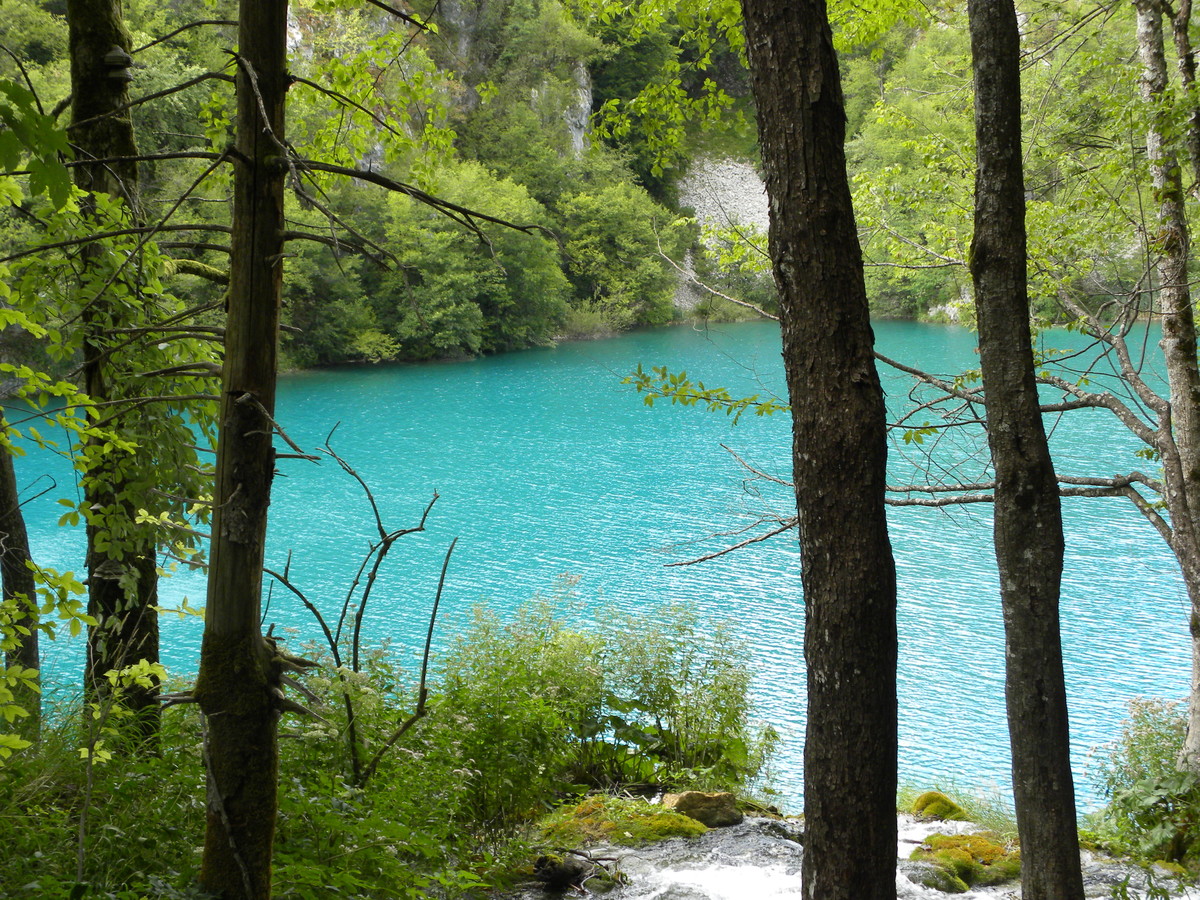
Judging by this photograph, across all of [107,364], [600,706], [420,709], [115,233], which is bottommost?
[600,706]

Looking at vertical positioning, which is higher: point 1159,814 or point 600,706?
point 600,706

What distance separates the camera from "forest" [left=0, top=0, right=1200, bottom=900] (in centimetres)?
215

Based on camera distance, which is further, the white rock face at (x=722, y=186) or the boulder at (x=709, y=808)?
the white rock face at (x=722, y=186)

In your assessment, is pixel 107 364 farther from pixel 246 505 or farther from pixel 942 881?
pixel 942 881

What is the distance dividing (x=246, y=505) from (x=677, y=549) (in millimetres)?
11422

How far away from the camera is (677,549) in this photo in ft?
43.5

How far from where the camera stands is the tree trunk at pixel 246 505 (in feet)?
6.80

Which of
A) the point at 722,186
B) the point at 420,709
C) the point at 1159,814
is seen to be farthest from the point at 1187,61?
the point at 722,186

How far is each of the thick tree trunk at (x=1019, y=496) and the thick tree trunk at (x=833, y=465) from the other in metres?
0.81

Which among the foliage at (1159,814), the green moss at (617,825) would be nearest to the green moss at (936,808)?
the foliage at (1159,814)

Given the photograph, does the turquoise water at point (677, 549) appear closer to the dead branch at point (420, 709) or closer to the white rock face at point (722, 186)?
the dead branch at point (420, 709)

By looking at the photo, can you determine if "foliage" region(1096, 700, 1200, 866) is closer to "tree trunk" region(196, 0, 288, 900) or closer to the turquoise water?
the turquoise water

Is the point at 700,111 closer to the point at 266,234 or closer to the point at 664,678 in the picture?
the point at 266,234

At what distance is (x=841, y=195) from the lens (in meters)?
2.41
